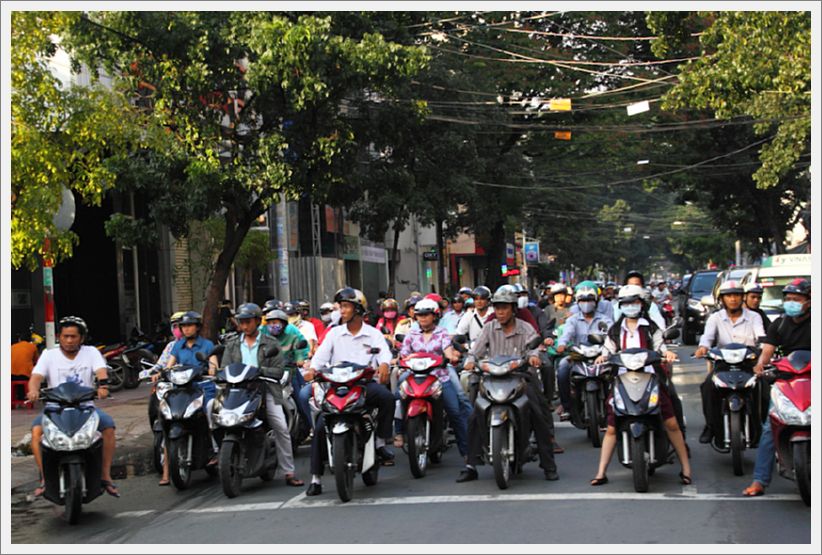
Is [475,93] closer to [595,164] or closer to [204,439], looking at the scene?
[595,164]

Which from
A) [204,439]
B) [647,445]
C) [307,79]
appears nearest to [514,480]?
[647,445]

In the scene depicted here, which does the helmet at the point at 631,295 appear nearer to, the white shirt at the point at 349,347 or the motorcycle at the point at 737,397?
the motorcycle at the point at 737,397

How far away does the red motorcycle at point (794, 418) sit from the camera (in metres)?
8.09

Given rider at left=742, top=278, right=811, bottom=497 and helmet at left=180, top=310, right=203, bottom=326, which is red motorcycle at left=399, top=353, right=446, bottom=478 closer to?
helmet at left=180, top=310, right=203, bottom=326

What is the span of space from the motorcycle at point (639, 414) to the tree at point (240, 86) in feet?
33.3

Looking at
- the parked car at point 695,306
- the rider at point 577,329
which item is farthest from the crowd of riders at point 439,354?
the parked car at point 695,306

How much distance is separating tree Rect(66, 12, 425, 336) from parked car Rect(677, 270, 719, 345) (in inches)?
468

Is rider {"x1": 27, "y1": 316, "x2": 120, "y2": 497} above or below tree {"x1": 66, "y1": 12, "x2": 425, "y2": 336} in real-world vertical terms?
below

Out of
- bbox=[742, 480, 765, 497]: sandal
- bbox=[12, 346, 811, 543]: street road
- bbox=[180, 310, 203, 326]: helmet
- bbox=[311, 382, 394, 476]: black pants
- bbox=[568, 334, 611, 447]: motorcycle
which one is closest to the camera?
bbox=[12, 346, 811, 543]: street road

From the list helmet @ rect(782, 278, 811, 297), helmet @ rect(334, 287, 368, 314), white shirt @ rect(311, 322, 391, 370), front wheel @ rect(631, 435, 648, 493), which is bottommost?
front wheel @ rect(631, 435, 648, 493)

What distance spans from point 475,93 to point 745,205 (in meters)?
16.8

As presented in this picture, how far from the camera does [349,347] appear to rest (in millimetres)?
10391

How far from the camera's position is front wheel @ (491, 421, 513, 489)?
30.8 feet

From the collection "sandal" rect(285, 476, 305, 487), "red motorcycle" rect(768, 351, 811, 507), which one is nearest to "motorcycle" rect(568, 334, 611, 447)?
"sandal" rect(285, 476, 305, 487)
